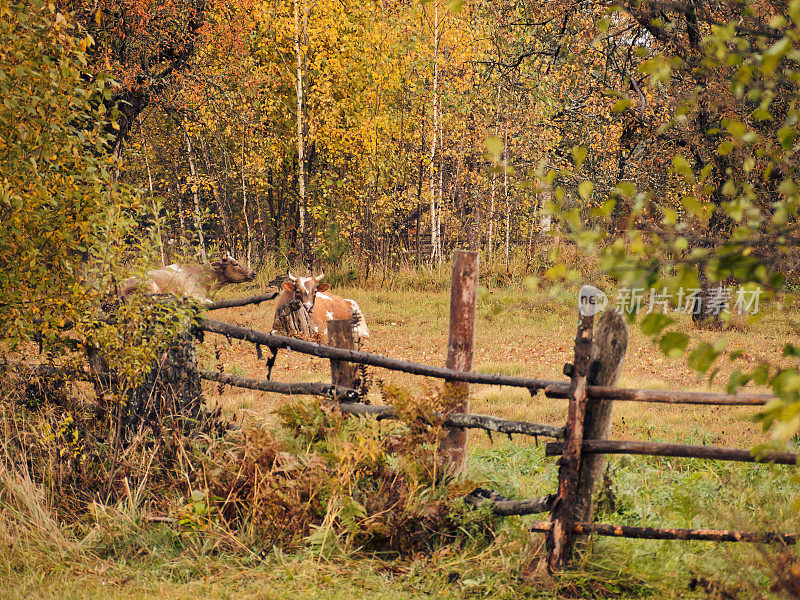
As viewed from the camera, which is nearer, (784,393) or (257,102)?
(784,393)

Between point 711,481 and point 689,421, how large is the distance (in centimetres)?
262

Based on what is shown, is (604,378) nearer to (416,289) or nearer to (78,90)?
(78,90)

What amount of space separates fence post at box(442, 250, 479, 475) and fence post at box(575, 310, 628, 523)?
86 cm

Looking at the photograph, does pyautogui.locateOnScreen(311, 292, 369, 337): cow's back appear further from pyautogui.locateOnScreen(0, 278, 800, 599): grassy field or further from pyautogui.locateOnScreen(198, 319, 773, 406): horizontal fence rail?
pyautogui.locateOnScreen(198, 319, 773, 406): horizontal fence rail

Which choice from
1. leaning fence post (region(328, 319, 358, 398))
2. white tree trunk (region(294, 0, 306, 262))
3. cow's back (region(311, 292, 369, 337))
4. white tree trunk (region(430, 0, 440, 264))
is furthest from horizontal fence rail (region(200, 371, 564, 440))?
white tree trunk (region(430, 0, 440, 264))

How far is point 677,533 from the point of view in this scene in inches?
161

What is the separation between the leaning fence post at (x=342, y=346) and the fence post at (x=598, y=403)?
6.23ft

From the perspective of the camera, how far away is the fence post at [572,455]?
13.8 ft

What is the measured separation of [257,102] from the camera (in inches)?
744

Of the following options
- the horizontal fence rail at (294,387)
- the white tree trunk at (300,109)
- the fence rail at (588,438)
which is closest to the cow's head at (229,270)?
the white tree trunk at (300,109)

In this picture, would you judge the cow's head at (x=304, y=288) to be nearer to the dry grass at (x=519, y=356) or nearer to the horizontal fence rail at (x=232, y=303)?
the dry grass at (x=519, y=356)

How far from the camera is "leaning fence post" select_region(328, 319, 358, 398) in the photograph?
545 cm

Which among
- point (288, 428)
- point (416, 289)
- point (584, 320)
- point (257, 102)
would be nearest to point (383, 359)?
point (288, 428)

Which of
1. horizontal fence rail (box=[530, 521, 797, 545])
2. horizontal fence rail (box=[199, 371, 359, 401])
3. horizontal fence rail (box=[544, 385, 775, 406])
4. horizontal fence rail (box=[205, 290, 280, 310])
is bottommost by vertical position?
horizontal fence rail (box=[530, 521, 797, 545])
